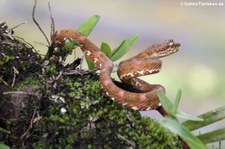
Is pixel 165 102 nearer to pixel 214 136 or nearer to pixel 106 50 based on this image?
pixel 214 136

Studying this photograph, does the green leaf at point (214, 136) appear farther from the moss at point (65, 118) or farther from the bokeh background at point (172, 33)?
the bokeh background at point (172, 33)

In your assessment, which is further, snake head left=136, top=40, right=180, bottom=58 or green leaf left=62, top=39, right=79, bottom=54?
snake head left=136, top=40, right=180, bottom=58

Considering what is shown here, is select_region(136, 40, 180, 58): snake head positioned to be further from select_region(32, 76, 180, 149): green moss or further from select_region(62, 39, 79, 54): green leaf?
select_region(32, 76, 180, 149): green moss

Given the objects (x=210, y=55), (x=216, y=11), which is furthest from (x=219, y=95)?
(x=216, y=11)

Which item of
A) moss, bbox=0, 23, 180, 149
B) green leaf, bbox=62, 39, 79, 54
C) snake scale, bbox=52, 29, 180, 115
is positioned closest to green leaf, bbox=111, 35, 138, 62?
snake scale, bbox=52, 29, 180, 115

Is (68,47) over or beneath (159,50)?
over

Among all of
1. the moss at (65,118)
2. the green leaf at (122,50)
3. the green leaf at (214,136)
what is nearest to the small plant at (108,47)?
the green leaf at (122,50)

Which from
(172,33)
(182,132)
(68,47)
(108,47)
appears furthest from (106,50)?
(172,33)

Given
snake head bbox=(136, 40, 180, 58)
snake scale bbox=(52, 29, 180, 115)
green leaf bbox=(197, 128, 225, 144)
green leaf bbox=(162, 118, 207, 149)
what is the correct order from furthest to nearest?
snake head bbox=(136, 40, 180, 58) → green leaf bbox=(197, 128, 225, 144) → snake scale bbox=(52, 29, 180, 115) → green leaf bbox=(162, 118, 207, 149)
